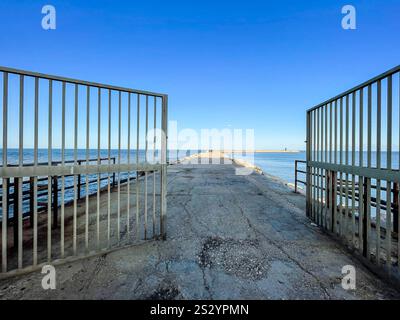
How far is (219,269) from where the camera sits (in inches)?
106

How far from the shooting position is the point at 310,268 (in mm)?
2721

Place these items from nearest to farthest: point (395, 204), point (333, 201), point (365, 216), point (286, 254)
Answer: point (365, 216)
point (286, 254)
point (395, 204)
point (333, 201)

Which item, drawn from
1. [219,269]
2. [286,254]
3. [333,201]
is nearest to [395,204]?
[333,201]

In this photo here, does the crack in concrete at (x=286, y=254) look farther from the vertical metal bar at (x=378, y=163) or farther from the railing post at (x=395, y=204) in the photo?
the railing post at (x=395, y=204)

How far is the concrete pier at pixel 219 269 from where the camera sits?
2229 mm

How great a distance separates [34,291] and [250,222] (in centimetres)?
366

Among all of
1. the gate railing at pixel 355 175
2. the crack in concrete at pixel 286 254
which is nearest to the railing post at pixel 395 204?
the gate railing at pixel 355 175

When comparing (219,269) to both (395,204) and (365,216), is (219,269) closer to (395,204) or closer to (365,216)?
(365,216)

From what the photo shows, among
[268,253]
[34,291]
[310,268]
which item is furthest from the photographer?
[268,253]
